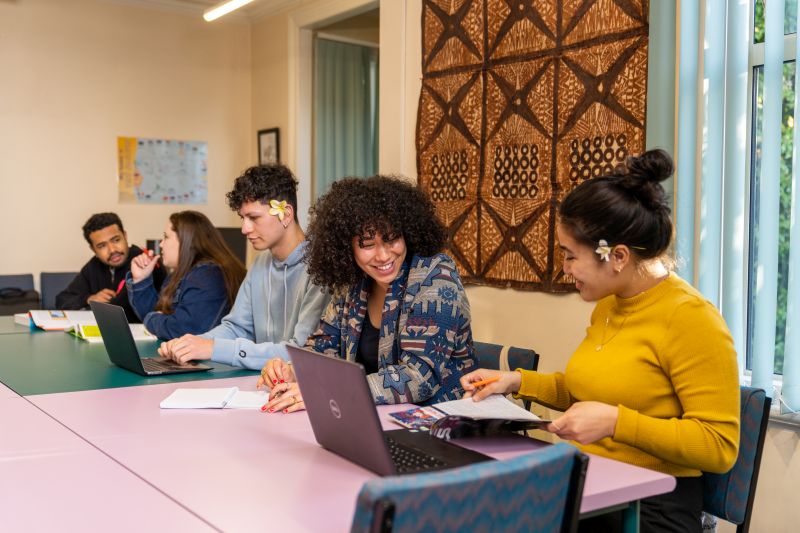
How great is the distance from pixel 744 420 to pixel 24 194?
492 cm

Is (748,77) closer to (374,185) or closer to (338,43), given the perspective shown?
(374,185)

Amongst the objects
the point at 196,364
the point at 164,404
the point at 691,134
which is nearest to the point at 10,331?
the point at 196,364

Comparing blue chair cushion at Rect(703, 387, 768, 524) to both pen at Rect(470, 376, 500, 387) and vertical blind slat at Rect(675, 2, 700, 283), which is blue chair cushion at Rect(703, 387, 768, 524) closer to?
pen at Rect(470, 376, 500, 387)

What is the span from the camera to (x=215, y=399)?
2.01 m

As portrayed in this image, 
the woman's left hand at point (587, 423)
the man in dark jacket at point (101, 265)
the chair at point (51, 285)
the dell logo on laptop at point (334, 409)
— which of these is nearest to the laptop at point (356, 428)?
the dell logo on laptop at point (334, 409)

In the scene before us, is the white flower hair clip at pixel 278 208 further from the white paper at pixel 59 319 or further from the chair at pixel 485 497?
the chair at pixel 485 497

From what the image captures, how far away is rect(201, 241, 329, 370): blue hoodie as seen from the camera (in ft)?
8.84

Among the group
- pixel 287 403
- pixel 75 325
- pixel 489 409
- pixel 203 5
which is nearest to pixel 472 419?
pixel 489 409

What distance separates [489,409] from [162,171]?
473cm

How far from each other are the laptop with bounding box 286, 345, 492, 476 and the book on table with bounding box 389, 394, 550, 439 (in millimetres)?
38

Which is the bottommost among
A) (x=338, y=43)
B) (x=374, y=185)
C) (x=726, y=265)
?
(x=726, y=265)

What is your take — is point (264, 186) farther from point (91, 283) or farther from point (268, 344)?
point (91, 283)

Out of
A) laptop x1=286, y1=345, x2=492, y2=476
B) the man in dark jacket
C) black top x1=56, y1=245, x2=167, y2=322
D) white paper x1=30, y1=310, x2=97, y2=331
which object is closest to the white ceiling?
the man in dark jacket

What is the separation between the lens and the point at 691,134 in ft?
9.46
